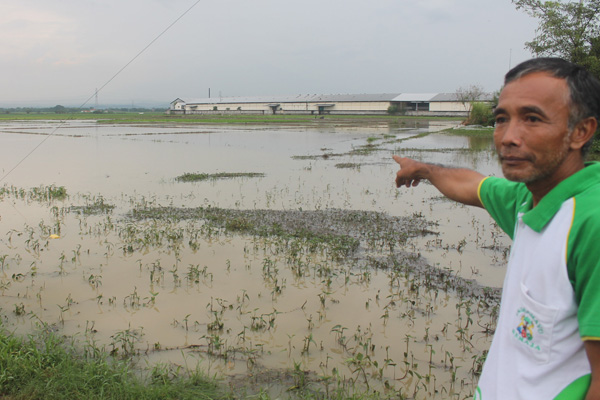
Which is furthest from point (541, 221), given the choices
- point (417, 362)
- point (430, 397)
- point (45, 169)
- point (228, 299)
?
point (45, 169)

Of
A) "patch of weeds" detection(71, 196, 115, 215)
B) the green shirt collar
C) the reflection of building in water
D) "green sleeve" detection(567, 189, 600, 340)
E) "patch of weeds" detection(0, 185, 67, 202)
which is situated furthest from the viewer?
the reflection of building in water

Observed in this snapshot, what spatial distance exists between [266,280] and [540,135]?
15.8 feet

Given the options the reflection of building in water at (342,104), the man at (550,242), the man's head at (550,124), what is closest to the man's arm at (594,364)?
the man at (550,242)

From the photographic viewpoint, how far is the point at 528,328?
3.58 ft

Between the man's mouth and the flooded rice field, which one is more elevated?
the man's mouth

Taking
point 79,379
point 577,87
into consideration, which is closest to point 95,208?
point 79,379

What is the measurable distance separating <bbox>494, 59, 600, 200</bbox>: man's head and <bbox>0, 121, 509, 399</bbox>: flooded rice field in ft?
8.33

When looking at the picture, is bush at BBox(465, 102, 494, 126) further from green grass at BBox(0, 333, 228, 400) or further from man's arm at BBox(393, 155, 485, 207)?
man's arm at BBox(393, 155, 485, 207)

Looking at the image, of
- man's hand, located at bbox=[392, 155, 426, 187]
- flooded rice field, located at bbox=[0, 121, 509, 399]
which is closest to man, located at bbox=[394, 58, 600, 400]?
man's hand, located at bbox=[392, 155, 426, 187]

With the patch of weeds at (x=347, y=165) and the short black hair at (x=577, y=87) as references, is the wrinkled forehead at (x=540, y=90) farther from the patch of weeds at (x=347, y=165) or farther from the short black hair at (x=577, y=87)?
the patch of weeds at (x=347, y=165)

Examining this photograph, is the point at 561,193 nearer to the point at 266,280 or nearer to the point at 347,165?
the point at 266,280

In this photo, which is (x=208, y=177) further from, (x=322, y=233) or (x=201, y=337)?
(x=201, y=337)

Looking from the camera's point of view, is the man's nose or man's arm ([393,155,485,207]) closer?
the man's nose

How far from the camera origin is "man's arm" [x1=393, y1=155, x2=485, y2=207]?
1.62 m
